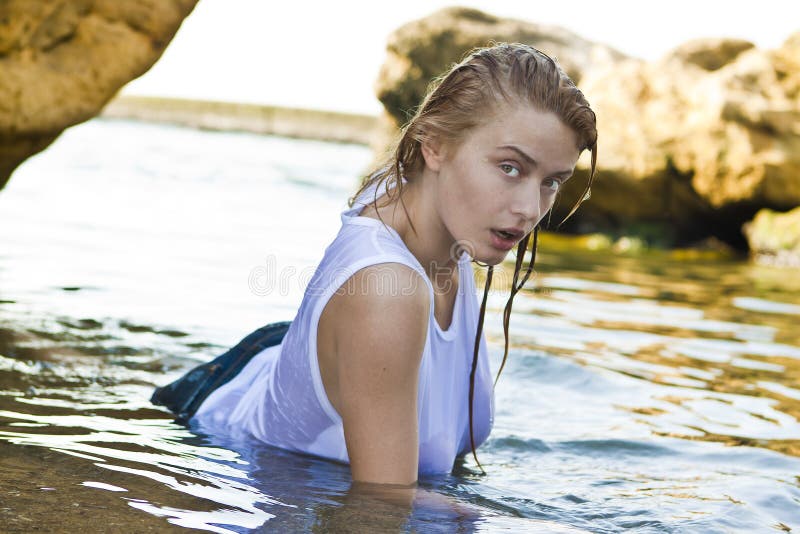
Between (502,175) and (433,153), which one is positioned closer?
(502,175)

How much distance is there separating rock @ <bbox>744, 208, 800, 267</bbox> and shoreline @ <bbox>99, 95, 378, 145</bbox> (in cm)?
2910

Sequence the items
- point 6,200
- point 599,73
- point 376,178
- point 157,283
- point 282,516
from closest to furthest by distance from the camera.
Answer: point 282,516
point 376,178
point 157,283
point 6,200
point 599,73

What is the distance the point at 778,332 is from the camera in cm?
677

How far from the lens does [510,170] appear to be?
2.61 metres

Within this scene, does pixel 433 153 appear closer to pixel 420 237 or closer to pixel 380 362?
pixel 420 237

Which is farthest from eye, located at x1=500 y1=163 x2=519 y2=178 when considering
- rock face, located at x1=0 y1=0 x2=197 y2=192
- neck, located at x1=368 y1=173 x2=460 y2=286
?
rock face, located at x1=0 y1=0 x2=197 y2=192

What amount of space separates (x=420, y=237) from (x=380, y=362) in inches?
18.1

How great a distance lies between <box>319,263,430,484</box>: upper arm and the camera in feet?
8.18

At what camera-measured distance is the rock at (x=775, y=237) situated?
1170cm

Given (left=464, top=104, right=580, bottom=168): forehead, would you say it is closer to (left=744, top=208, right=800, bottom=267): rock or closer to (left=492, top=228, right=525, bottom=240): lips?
(left=492, top=228, right=525, bottom=240): lips

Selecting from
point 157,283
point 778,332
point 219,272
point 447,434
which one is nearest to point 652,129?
point 778,332

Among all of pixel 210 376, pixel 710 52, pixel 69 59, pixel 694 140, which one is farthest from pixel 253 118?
pixel 210 376

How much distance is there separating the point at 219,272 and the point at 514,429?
3889 millimetres

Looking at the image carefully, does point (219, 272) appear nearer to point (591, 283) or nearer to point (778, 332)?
point (591, 283)
